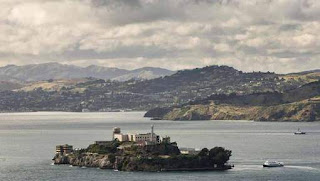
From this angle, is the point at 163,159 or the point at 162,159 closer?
the point at 162,159

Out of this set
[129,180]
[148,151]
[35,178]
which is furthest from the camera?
[148,151]

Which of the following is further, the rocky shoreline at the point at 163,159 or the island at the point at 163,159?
the island at the point at 163,159

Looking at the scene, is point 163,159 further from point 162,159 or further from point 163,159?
point 162,159

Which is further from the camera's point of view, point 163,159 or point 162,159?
point 163,159

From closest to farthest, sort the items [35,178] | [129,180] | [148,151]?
[129,180] → [35,178] → [148,151]

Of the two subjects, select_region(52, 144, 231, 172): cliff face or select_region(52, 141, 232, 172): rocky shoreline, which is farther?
select_region(52, 144, 231, 172): cliff face

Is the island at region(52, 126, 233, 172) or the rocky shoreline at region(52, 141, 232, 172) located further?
the island at region(52, 126, 233, 172)

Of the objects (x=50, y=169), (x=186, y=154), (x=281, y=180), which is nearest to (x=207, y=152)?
(x=186, y=154)

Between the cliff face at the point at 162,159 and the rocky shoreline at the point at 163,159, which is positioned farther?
the cliff face at the point at 162,159

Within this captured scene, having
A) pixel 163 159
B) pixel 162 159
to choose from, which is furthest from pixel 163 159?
pixel 162 159

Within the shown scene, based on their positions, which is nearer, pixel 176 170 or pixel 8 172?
pixel 176 170

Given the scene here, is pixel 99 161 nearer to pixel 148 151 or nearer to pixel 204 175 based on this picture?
pixel 148 151
